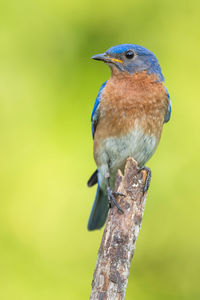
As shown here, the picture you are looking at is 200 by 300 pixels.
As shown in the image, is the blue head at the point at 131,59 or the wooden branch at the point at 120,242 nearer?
the wooden branch at the point at 120,242

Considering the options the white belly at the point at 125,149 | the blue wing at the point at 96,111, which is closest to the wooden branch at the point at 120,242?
the white belly at the point at 125,149

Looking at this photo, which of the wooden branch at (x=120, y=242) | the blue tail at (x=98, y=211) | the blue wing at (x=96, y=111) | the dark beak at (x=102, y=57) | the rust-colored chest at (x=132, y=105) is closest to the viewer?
the wooden branch at (x=120, y=242)

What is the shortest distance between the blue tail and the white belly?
1.57ft

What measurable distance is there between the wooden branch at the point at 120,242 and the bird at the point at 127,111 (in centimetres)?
77

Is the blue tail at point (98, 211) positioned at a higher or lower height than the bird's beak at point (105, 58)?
lower

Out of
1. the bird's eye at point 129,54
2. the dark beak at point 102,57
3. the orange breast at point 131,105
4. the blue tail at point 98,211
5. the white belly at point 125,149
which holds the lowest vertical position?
the blue tail at point 98,211

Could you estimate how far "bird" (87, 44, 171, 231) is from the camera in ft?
19.0

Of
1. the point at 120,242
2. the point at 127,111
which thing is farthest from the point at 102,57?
the point at 120,242

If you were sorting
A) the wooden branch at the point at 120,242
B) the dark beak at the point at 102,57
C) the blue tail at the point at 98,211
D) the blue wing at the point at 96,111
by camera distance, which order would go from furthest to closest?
the blue tail at the point at 98,211, the blue wing at the point at 96,111, the dark beak at the point at 102,57, the wooden branch at the point at 120,242

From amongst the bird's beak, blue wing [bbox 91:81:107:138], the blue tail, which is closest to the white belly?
blue wing [bbox 91:81:107:138]

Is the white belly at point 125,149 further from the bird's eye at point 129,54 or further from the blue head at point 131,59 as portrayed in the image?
the bird's eye at point 129,54

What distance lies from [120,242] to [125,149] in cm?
161

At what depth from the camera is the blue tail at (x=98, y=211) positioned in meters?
6.46

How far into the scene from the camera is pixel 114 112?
5859 millimetres
